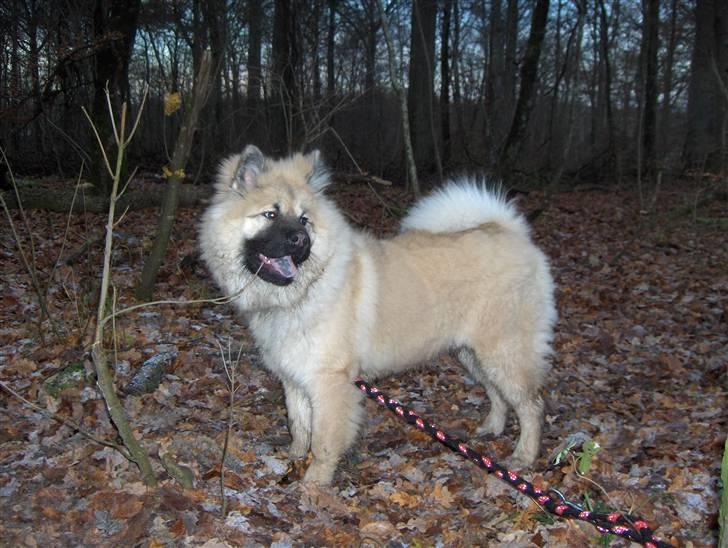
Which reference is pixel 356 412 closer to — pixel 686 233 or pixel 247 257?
pixel 247 257

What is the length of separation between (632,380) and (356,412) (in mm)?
3129

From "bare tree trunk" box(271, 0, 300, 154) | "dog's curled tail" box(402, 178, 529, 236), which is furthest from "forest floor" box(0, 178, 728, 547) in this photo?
"bare tree trunk" box(271, 0, 300, 154)

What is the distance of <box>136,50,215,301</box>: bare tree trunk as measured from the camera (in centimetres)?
504

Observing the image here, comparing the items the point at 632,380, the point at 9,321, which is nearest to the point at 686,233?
the point at 632,380

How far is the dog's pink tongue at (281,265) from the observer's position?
3.57m

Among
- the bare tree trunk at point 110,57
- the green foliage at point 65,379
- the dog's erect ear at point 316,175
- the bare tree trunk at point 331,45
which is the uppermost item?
the bare tree trunk at point 331,45

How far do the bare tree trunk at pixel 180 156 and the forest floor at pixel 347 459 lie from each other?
589mm

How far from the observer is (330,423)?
146 inches

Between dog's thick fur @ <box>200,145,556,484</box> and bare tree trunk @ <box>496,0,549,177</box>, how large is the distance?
30.8 feet

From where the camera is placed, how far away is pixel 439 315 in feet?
14.1

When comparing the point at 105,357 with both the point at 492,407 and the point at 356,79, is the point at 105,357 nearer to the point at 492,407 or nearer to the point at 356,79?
the point at 492,407

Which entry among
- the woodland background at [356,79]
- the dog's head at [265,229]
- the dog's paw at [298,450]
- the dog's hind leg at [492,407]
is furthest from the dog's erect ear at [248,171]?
the woodland background at [356,79]

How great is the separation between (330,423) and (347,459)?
573 mm

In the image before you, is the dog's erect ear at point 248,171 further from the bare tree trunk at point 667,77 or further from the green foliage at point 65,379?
the bare tree trunk at point 667,77
